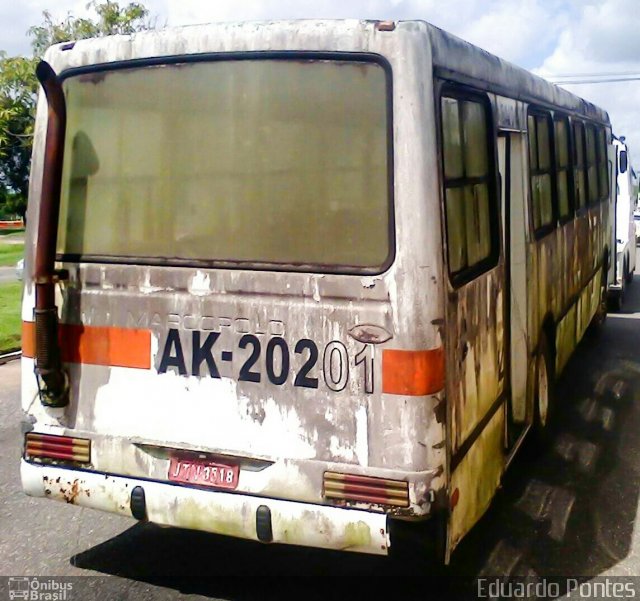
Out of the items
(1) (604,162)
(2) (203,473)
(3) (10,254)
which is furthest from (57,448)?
(3) (10,254)

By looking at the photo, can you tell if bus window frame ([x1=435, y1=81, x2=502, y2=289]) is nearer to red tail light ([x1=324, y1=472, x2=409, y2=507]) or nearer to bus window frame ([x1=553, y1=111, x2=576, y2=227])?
red tail light ([x1=324, y1=472, x2=409, y2=507])

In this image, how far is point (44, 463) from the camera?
468 cm

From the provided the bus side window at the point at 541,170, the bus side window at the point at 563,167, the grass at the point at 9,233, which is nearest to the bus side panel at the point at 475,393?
the bus side window at the point at 541,170

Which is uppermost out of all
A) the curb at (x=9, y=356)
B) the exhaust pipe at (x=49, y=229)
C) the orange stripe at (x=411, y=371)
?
the exhaust pipe at (x=49, y=229)

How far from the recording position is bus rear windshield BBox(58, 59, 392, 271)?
160 inches

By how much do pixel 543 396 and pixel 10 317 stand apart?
9926mm

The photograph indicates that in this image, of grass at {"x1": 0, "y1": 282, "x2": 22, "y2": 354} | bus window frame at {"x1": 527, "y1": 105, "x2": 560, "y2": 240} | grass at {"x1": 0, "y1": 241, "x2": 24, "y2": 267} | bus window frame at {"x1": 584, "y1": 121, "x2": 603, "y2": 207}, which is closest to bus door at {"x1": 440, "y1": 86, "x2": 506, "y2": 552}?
bus window frame at {"x1": 527, "y1": 105, "x2": 560, "y2": 240}

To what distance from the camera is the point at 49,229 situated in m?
4.47

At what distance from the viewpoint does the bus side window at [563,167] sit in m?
7.76

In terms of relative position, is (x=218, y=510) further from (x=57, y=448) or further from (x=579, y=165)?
(x=579, y=165)

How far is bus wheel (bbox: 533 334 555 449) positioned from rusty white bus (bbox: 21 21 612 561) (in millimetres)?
1855

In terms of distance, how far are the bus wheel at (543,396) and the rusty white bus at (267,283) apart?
1.85 meters

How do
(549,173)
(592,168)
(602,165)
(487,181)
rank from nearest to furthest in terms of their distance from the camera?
1. (487,181)
2. (549,173)
3. (592,168)
4. (602,165)

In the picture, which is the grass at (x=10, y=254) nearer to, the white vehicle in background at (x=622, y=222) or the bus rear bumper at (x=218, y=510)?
the white vehicle in background at (x=622, y=222)
